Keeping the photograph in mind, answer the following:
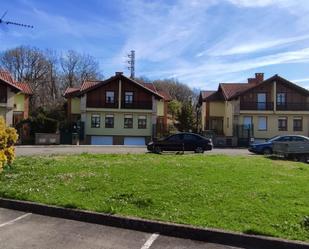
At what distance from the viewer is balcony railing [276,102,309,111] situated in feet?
185

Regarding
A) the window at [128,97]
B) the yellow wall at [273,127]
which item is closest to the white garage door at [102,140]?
the window at [128,97]

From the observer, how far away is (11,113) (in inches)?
2041

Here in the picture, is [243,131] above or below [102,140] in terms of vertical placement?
above

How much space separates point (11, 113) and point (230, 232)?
47565 mm

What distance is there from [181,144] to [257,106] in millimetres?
27713

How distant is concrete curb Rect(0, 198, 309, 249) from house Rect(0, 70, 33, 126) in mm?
42992

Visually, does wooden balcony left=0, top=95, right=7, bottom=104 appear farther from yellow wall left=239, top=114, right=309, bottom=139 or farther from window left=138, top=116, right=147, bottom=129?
yellow wall left=239, top=114, right=309, bottom=139

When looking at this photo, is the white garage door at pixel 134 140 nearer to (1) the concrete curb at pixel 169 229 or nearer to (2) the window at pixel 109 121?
(2) the window at pixel 109 121

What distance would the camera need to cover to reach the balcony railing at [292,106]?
56312 mm

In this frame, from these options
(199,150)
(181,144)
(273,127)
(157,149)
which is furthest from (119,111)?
(157,149)

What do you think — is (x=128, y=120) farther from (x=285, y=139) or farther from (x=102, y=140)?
(x=285, y=139)

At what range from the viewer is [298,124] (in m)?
56.7

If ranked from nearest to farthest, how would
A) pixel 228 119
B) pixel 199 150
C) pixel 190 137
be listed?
1. pixel 199 150
2. pixel 190 137
3. pixel 228 119

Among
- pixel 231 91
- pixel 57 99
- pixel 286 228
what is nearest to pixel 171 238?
pixel 286 228
